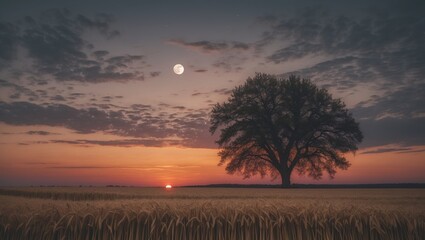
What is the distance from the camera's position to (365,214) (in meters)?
4.28

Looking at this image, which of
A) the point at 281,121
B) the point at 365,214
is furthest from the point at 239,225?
the point at 281,121

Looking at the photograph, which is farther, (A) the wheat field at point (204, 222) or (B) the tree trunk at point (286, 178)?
(B) the tree trunk at point (286, 178)

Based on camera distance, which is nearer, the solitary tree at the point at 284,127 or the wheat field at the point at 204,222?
the wheat field at the point at 204,222

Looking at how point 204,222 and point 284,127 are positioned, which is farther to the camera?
point 284,127

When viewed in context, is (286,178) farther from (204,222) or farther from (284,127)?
(204,222)

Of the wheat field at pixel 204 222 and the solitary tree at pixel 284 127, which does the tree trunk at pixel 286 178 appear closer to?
the solitary tree at pixel 284 127

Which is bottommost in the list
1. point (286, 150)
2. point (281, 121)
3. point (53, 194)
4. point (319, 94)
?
point (53, 194)

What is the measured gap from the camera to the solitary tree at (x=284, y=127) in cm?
3322

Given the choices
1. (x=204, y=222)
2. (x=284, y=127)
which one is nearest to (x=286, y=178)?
(x=284, y=127)

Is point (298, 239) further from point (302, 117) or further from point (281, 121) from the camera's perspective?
point (302, 117)

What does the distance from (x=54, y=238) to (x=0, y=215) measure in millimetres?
574

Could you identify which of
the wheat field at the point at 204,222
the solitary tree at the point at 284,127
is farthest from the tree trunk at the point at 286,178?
the wheat field at the point at 204,222

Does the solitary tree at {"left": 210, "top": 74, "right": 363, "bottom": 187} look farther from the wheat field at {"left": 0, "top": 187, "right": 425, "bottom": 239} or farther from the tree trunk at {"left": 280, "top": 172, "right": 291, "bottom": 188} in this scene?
the wheat field at {"left": 0, "top": 187, "right": 425, "bottom": 239}

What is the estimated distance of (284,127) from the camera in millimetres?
33125
